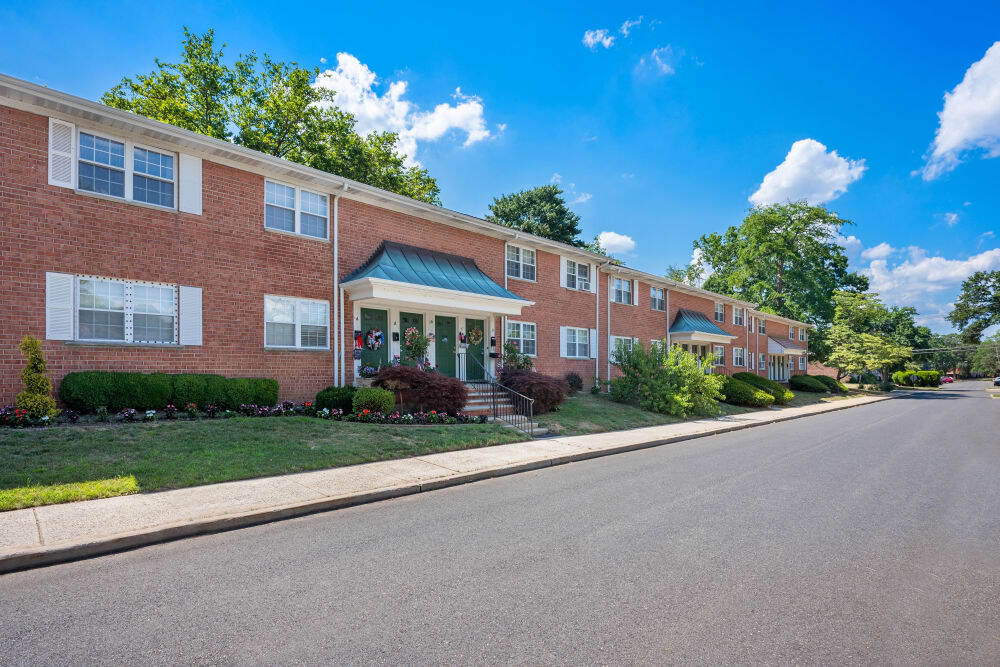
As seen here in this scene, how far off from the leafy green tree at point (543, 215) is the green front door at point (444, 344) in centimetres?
2568

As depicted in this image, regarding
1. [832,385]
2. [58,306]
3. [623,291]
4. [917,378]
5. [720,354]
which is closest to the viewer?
[58,306]

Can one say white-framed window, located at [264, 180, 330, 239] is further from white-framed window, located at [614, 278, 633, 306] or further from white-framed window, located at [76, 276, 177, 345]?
white-framed window, located at [614, 278, 633, 306]

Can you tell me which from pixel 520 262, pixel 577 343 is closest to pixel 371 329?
pixel 520 262

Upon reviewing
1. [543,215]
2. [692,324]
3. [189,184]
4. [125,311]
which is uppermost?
[543,215]

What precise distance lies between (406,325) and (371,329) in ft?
4.05

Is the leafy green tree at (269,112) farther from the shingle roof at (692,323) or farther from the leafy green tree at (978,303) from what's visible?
the leafy green tree at (978,303)

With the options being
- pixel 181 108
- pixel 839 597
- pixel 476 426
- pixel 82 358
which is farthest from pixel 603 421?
pixel 181 108

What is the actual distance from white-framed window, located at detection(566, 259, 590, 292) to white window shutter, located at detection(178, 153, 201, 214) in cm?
1388

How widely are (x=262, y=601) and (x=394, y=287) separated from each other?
1013 cm

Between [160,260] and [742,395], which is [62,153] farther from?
[742,395]

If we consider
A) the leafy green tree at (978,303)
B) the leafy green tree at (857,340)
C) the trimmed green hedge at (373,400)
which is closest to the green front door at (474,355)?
the trimmed green hedge at (373,400)

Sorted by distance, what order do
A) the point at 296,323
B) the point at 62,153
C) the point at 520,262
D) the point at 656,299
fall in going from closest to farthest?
the point at 62,153
the point at 296,323
the point at 520,262
the point at 656,299

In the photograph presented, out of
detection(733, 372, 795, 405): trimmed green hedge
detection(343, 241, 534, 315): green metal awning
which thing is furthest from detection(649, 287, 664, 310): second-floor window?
detection(343, 241, 534, 315): green metal awning

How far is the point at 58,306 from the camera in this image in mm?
9867
